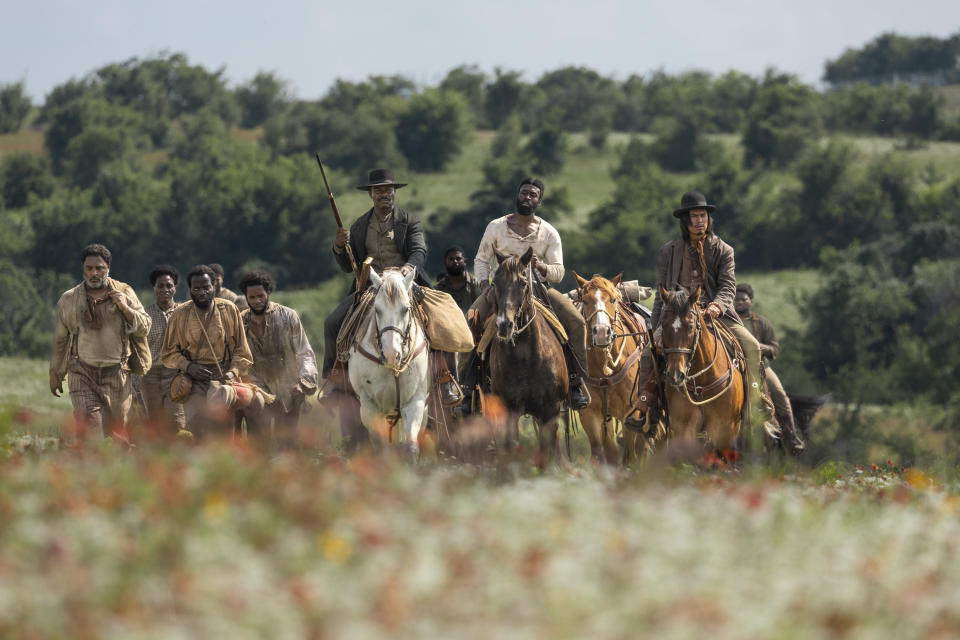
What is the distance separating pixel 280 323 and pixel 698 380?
4.98 meters

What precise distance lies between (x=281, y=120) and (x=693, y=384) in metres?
158

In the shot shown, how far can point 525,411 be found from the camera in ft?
49.3

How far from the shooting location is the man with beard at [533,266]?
15.4m

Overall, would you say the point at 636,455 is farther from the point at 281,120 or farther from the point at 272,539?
the point at 281,120

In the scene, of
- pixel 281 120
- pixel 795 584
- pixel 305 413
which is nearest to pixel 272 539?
pixel 795 584

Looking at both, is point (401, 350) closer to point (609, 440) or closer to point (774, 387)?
point (609, 440)

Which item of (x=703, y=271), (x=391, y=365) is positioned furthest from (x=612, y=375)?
(x=391, y=365)

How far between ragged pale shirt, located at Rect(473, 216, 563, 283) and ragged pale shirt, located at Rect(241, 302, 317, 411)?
7.47 ft

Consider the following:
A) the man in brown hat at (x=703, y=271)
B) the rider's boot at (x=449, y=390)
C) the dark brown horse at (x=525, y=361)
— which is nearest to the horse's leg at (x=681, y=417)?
the man in brown hat at (x=703, y=271)

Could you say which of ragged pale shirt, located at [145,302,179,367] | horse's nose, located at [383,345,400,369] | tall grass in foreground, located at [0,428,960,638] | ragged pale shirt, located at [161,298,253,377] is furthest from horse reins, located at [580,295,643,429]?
tall grass in foreground, located at [0,428,960,638]

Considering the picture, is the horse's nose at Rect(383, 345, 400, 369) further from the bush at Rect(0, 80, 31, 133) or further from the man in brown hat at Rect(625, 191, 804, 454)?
the bush at Rect(0, 80, 31, 133)

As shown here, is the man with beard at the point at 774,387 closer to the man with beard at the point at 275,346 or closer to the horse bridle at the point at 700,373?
the horse bridle at the point at 700,373

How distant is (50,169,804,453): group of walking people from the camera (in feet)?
49.7

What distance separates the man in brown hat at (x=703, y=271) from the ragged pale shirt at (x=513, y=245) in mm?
1257
